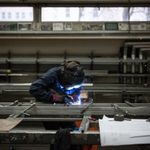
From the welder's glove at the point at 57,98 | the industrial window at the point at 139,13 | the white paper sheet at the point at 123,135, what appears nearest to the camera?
the white paper sheet at the point at 123,135

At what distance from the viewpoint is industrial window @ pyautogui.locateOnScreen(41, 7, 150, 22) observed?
6.22 metres

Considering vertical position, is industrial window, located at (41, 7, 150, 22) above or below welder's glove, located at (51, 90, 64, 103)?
above

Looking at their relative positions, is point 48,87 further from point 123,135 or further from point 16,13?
point 16,13

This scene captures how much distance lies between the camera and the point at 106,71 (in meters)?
6.04

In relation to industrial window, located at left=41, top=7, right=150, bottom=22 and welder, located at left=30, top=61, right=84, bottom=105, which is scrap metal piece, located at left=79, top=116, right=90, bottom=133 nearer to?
welder, located at left=30, top=61, right=84, bottom=105

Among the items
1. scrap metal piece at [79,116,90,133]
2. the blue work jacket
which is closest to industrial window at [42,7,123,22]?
the blue work jacket

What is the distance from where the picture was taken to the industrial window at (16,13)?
20.6 feet

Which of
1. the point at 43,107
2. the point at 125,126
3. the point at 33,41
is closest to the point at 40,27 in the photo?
the point at 33,41

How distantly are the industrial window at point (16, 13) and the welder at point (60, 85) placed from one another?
2.64 meters

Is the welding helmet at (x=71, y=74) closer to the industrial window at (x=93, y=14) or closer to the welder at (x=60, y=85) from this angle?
the welder at (x=60, y=85)

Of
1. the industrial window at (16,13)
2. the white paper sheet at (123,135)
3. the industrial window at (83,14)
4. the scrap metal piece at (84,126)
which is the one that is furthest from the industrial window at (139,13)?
the white paper sheet at (123,135)

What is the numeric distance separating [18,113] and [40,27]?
2.90 meters

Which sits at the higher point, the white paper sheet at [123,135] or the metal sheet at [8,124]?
the metal sheet at [8,124]

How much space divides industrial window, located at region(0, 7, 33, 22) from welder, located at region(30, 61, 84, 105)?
8.65ft
